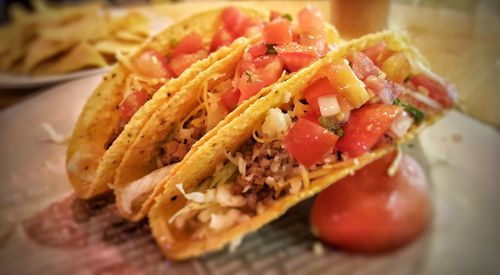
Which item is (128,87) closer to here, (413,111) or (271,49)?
(271,49)

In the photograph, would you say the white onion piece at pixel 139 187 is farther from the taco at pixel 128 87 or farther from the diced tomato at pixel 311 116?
the diced tomato at pixel 311 116

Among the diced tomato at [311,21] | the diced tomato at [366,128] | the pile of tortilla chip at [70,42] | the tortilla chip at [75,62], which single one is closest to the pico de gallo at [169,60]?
the diced tomato at [311,21]

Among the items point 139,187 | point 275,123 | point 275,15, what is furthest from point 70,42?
point 275,123

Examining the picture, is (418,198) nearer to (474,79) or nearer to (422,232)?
(422,232)

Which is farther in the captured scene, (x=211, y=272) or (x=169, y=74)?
(x=169, y=74)

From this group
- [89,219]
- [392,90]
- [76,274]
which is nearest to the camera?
[76,274]

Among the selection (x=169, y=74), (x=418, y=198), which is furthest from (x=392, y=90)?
(x=169, y=74)
